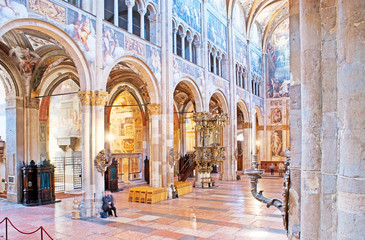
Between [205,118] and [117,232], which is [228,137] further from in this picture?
[117,232]

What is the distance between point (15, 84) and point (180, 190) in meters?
9.35

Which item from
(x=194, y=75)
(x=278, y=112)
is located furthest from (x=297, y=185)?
(x=278, y=112)

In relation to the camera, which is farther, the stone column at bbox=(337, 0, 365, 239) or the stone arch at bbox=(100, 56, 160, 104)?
the stone arch at bbox=(100, 56, 160, 104)

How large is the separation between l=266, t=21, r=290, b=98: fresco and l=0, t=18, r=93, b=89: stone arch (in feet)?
82.2

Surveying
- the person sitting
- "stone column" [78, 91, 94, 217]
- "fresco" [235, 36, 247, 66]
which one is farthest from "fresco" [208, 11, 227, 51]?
the person sitting

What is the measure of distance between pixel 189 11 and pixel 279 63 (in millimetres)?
17897

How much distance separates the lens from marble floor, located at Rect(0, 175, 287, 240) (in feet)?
29.3

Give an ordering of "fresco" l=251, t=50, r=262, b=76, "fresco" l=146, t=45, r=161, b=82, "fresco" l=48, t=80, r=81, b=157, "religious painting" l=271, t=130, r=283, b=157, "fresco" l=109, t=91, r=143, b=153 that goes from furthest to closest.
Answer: "religious painting" l=271, t=130, r=283, b=157, "fresco" l=251, t=50, r=262, b=76, "fresco" l=109, t=91, r=143, b=153, "fresco" l=48, t=80, r=81, b=157, "fresco" l=146, t=45, r=161, b=82

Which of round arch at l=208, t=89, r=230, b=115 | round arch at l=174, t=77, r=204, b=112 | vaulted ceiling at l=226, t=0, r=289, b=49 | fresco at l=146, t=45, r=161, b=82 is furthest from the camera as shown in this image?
vaulted ceiling at l=226, t=0, r=289, b=49

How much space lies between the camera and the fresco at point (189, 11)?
1681 cm

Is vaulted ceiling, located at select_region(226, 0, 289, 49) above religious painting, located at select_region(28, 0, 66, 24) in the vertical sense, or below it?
above

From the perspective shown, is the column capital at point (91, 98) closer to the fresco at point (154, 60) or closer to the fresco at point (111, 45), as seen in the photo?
the fresco at point (111, 45)

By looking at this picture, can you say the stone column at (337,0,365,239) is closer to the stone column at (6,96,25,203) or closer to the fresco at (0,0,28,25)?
the fresco at (0,0,28,25)

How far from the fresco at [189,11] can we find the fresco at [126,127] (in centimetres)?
747
